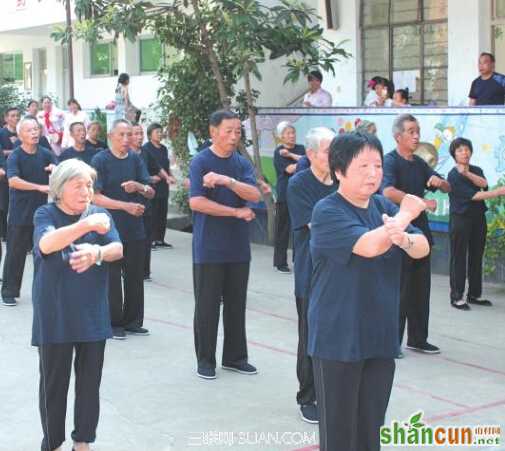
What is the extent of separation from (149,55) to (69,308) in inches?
719

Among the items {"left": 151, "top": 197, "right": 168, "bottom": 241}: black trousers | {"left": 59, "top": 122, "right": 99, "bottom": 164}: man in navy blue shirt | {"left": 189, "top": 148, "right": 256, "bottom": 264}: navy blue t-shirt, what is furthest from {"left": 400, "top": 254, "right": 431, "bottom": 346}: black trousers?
{"left": 151, "top": 197, "right": 168, "bottom": 241}: black trousers

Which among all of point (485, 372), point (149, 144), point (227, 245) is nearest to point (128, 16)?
point (149, 144)

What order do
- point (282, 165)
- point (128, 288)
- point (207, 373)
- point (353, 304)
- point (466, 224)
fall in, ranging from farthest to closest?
point (282, 165), point (466, 224), point (128, 288), point (207, 373), point (353, 304)

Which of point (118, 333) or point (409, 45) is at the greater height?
point (409, 45)

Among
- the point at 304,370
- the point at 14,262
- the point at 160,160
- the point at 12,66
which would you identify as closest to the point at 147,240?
the point at 14,262

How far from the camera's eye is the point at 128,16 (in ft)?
42.2

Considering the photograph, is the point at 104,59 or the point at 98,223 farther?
the point at 104,59

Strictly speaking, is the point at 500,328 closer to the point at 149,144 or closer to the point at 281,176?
the point at 281,176

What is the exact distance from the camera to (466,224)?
981 cm

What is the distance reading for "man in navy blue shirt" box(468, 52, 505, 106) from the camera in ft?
41.6

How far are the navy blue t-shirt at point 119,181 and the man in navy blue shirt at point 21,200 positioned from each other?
153 centimetres

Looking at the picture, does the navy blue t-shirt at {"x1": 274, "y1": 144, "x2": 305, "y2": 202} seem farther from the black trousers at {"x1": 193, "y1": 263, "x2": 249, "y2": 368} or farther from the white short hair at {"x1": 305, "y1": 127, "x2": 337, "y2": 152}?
the white short hair at {"x1": 305, "y1": 127, "x2": 337, "y2": 152}

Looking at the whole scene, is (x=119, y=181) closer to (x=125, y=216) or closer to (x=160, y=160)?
(x=125, y=216)

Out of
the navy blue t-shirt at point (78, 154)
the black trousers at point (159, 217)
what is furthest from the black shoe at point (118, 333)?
the black trousers at point (159, 217)
